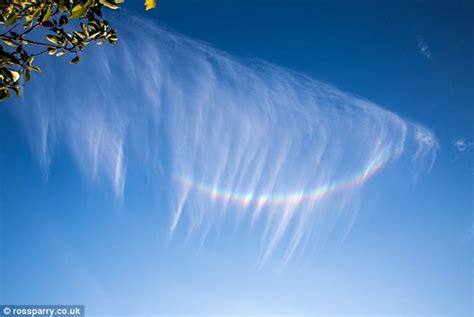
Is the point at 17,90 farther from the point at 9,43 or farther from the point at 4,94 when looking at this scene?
the point at 9,43

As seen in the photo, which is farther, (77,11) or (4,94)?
(4,94)

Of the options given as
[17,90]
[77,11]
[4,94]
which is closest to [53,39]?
[17,90]

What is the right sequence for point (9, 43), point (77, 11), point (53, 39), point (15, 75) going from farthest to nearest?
1. point (53, 39)
2. point (9, 43)
3. point (15, 75)
4. point (77, 11)

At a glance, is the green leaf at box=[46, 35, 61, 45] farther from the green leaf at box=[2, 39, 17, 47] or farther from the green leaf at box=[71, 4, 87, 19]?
the green leaf at box=[71, 4, 87, 19]

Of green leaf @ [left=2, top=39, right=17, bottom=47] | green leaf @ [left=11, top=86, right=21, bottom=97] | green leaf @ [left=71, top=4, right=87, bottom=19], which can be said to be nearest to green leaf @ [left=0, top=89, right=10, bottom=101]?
green leaf @ [left=11, top=86, right=21, bottom=97]

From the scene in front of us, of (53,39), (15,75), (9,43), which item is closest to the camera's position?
(15,75)

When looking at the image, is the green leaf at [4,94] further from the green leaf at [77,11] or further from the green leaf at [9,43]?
the green leaf at [77,11]

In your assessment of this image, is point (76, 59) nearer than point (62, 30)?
No

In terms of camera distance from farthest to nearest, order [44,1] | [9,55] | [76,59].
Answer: [76,59], [9,55], [44,1]

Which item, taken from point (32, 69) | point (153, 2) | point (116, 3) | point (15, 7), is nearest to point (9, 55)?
point (32, 69)

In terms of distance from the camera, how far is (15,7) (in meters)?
3.64

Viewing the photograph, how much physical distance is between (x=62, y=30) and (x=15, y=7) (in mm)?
592

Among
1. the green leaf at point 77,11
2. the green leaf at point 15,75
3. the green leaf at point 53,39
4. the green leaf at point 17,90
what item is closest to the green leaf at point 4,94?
the green leaf at point 17,90

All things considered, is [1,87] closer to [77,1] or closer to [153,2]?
[77,1]
